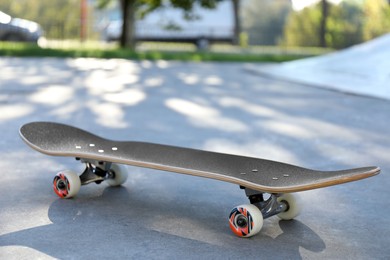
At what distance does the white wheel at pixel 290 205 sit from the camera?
342 centimetres

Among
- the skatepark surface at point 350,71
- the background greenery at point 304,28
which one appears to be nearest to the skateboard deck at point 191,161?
the skatepark surface at point 350,71

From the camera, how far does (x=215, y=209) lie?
3.67 meters

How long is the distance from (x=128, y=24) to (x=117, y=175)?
59.6 ft

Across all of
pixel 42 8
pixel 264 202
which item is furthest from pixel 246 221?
pixel 42 8

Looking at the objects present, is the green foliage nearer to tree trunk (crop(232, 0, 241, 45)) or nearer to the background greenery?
the background greenery

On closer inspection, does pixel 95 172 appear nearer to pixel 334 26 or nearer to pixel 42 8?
pixel 334 26

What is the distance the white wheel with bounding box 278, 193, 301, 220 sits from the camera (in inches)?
135

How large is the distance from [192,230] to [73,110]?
4507 mm

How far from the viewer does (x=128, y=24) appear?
21.8 metres

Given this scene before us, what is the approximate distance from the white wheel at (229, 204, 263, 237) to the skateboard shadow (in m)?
0.04

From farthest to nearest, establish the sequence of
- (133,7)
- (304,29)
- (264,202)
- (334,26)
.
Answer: (334,26)
(304,29)
(133,7)
(264,202)

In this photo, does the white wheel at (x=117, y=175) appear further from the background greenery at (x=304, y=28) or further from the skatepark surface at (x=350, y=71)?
the background greenery at (x=304, y=28)

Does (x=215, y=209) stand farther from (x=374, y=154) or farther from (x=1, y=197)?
(x=374, y=154)

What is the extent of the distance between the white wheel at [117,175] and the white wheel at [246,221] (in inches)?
39.8
